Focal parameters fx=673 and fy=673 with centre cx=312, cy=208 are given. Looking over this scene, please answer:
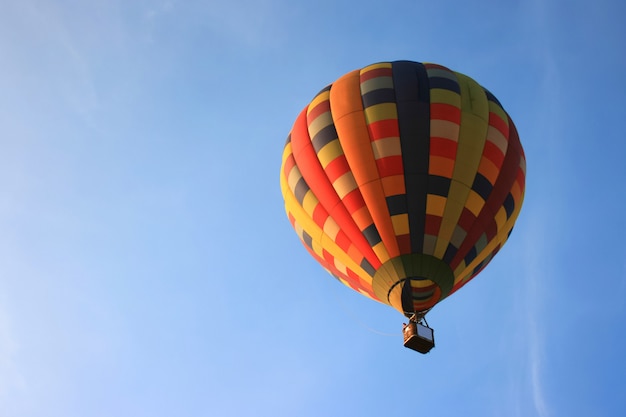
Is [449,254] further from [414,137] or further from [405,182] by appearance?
[414,137]

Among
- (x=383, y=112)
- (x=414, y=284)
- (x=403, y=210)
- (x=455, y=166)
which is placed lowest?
(x=414, y=284)

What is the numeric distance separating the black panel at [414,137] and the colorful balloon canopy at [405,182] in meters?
0.02

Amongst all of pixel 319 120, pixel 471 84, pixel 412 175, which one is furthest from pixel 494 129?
pixel 319 120

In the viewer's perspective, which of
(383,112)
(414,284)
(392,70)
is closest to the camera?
(414,284)

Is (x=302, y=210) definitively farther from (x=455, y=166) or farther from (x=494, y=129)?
(x=494, y=129)

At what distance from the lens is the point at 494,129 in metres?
13.5

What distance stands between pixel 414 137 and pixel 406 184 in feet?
3.37

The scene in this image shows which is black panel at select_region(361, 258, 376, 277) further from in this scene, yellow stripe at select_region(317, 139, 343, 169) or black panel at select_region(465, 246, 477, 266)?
yellow stripe at select_region(317, 139, 343, 169)

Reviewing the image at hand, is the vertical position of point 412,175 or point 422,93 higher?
point 422,93

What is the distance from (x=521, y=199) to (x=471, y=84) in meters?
2.64

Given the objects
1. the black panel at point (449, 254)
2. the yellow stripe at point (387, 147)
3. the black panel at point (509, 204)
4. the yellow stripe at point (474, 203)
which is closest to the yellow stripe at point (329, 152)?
the yellow stripe at point (387, 147)

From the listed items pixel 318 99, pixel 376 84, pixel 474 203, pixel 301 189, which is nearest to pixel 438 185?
pixel 474 203

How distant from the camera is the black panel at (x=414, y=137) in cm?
1221

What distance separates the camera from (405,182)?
12.4 meters
